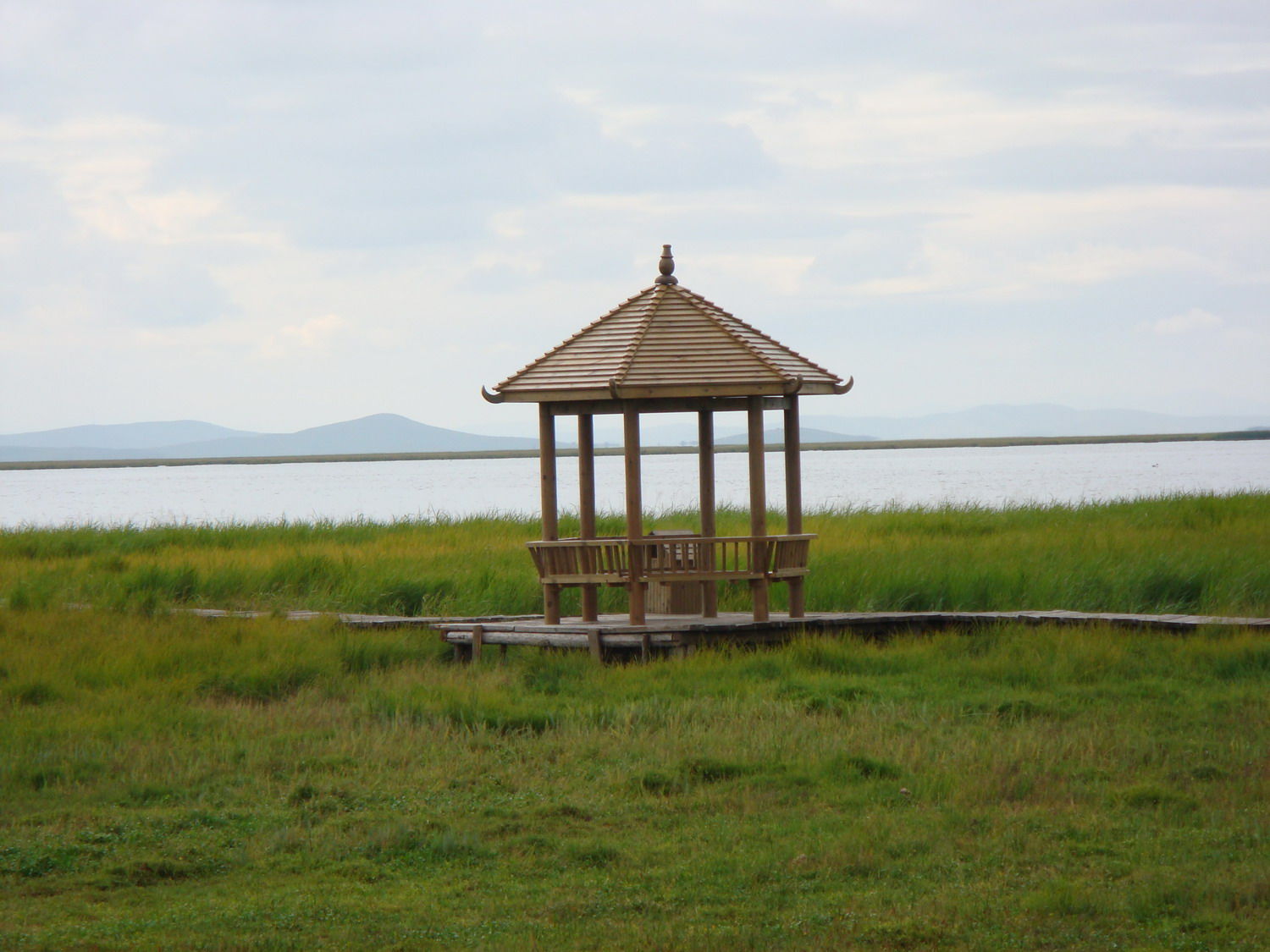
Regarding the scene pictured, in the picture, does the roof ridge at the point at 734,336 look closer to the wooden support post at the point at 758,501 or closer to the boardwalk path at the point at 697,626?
the wooden support post at the point at 758,501

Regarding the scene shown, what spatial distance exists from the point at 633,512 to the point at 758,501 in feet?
4.05

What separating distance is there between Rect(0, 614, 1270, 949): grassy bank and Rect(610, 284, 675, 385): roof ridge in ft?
8.87

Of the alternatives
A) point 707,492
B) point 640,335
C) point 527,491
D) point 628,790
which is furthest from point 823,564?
point 527,491

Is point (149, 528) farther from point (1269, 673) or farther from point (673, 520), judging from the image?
point (1269, 673)

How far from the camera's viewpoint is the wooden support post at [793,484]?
13781 millimetres

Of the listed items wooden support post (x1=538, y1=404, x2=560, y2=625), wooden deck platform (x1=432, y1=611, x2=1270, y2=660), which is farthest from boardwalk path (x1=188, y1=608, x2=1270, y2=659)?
wooden support post (x1=538, y1=404, x2=560, y2=625)

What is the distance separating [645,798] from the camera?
825 cm

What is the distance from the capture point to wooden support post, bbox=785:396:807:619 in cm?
1378

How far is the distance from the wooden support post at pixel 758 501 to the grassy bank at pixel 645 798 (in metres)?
0.78

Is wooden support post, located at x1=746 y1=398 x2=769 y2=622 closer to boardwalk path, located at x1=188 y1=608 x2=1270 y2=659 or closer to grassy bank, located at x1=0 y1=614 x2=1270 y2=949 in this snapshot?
boardwalk path, located at x1=188 y1=608 x2=1270 y2=659

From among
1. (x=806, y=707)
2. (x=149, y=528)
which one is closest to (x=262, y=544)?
(x=149, y=528)

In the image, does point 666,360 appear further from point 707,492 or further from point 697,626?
point 697,626

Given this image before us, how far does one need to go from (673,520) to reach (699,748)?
15886 mm

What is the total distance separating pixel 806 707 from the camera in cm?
1066
